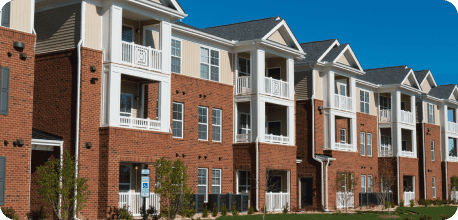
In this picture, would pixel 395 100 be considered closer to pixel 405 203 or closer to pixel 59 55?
pixel 405 203

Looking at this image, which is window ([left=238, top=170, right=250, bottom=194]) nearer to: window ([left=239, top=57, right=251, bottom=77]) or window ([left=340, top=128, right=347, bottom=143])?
window ([left=239, top=57, right=251, bottom=77])

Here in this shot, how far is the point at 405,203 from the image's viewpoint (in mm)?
46000

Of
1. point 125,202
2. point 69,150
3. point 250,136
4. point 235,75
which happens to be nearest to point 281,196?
point 250,136

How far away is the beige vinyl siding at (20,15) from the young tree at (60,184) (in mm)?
4899

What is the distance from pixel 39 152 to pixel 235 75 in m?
13.0

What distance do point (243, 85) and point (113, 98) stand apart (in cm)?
1074

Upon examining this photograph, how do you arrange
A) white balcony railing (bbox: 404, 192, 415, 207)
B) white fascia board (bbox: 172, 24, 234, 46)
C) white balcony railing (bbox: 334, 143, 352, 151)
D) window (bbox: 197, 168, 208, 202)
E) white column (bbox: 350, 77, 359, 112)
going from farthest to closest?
white balcony railing (bbox: 404, 192, 415, 207)
white column (bbox: 350, 77, 359, 112)
white balcony railing (bbox: 334, 143, 352, 151)
window (bbox: 197, 168, 208, 202)
white fascia board (bbox: 172, 24, 234, 46)

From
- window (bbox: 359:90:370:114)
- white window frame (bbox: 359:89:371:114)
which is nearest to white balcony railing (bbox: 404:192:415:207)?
white window frame (bbox: 359:89:371:114)

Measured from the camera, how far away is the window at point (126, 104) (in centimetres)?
2611

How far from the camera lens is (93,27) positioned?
2358cm

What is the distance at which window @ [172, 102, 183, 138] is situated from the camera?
28.7 m

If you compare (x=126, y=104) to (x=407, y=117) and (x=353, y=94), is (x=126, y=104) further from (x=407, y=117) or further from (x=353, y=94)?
(x=407, y=117)

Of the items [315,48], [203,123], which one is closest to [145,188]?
[203,123]

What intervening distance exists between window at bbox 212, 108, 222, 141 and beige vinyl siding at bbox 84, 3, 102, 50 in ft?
30.3
